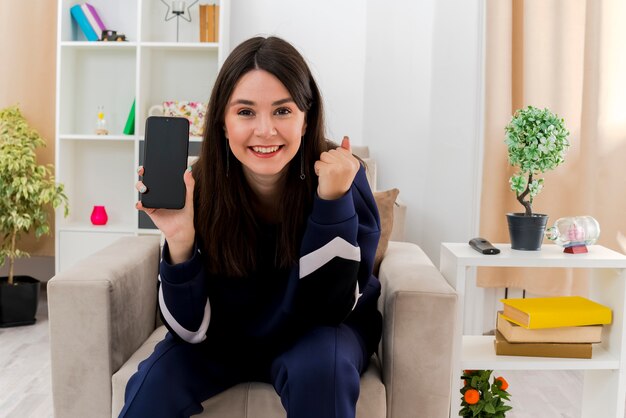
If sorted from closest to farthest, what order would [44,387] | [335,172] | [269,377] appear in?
[335,172] < [269,377] < [44,387]

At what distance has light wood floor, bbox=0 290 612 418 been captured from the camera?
2141mm

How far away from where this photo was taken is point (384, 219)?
76.0 inches

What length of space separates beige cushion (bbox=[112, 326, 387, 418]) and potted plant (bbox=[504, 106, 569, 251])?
1.82 ft

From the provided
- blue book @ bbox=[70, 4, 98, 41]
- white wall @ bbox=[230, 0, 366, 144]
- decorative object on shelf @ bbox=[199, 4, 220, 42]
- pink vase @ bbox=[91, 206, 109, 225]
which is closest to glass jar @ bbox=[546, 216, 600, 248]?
white wall @ bbox=[230, 0, 366, 144]

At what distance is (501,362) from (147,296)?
0.84 meters

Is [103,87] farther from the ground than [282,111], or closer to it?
farther from the ground

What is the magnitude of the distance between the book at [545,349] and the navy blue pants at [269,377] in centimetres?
50

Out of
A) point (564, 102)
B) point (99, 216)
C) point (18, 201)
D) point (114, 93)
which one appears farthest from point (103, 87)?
point (564, 102)

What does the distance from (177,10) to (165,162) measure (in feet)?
6.43

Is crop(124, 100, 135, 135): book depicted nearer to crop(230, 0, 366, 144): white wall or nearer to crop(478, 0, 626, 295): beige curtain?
crop(230, 0, 366, 144): white wall

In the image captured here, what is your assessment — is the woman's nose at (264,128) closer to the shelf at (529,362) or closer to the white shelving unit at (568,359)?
the white shelving unit at (568,359)

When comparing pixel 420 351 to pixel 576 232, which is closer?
pixel 420 351

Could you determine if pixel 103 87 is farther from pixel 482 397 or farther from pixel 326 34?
pixel 482 397

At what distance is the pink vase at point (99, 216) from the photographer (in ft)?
10.6
